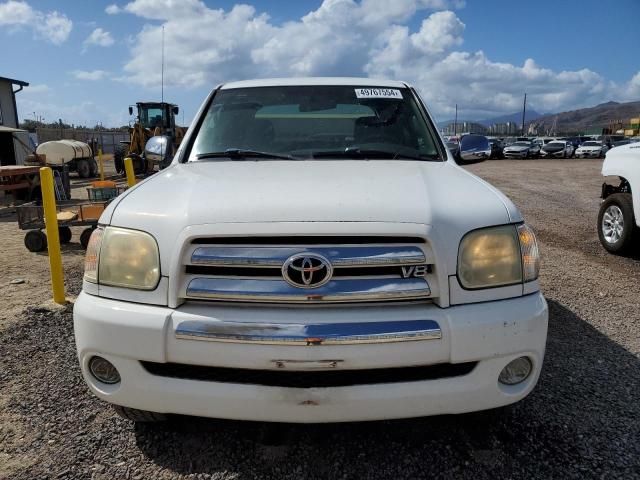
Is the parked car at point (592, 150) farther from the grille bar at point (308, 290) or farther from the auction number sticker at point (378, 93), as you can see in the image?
the grille bar at point (308, 290)

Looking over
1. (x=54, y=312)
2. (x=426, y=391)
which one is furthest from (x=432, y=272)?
(x=54, y=312)

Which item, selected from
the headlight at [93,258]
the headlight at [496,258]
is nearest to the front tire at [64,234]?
the headlight at [93,258]

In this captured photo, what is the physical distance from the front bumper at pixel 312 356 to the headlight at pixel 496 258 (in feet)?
0.39

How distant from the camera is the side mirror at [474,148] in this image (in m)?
3.61

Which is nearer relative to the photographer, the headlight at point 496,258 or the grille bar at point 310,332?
the grille bar at point 310,332

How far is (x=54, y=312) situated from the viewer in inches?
167

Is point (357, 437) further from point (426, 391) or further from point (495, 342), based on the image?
point (495, 342)

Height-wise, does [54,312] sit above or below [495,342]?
below

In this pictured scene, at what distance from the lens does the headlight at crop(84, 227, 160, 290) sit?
2014 mm

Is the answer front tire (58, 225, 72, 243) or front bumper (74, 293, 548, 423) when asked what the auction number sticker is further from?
front tire (58, 225, 72, 243)

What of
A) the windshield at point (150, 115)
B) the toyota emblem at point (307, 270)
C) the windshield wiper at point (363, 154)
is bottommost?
the toyota emblem at point (307, 270)

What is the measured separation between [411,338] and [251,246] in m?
0.70

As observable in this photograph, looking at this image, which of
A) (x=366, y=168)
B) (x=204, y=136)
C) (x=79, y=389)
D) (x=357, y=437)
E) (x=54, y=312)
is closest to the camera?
(x=357, y=437)

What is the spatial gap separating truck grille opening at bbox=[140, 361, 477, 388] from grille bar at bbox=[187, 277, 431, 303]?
0.91 feet
